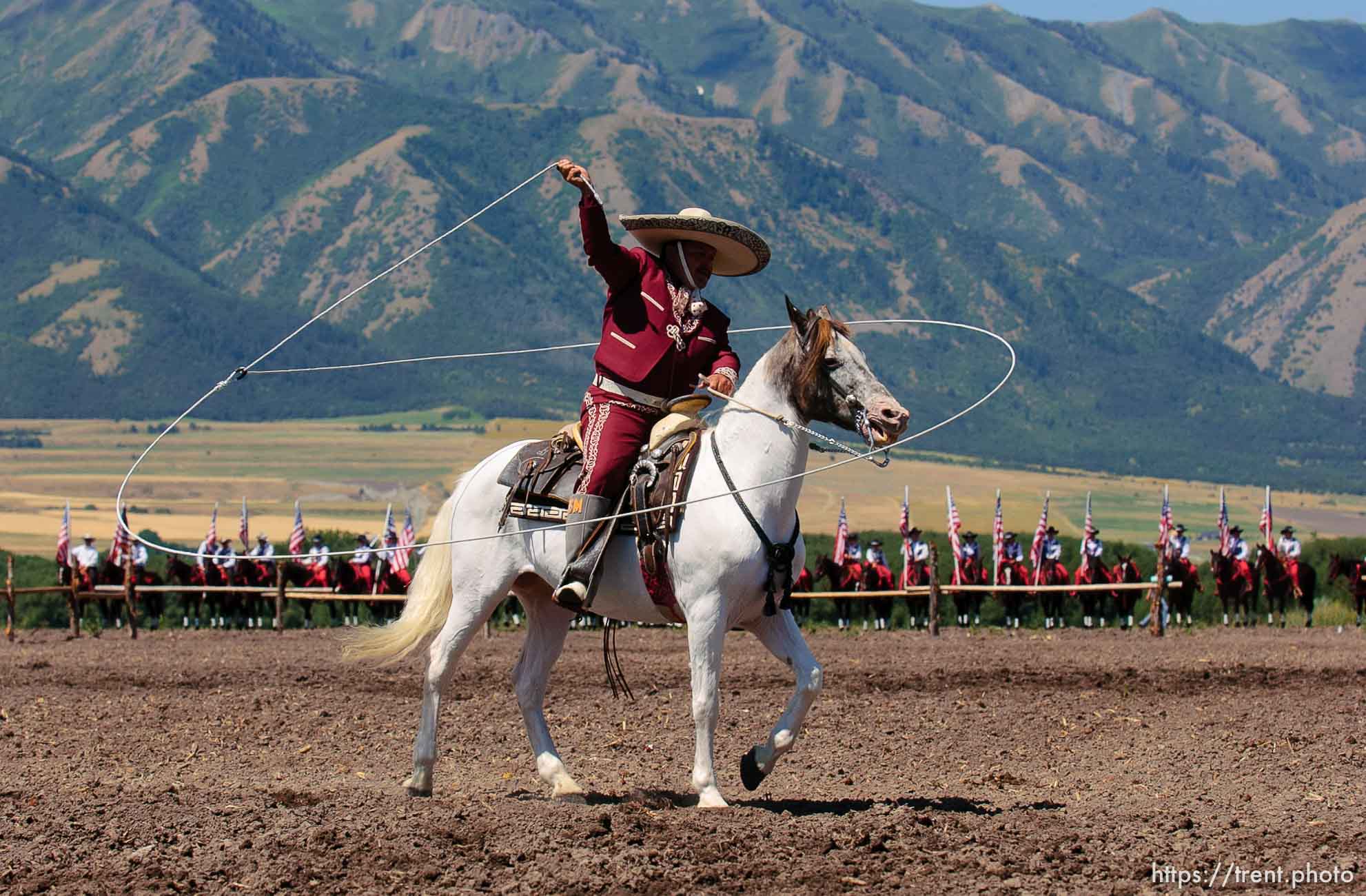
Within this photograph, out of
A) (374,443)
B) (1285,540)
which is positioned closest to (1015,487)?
(374,443)

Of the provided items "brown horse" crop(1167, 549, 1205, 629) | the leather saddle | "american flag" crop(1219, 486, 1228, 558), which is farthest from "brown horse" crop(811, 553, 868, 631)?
the leather saddle

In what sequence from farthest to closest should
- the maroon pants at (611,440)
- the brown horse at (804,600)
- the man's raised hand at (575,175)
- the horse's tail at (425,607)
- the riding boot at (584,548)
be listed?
the brown horse at (804,600), the horse's tail at (425,607), the maroon pants at (611,440), the riding boot at (584,548), the man's raised hand at (575,175)

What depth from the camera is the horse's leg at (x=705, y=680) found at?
10.5 m

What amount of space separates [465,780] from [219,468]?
553ft

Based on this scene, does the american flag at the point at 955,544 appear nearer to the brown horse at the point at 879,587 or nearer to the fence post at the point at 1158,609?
the brown horse at the point at 879,587

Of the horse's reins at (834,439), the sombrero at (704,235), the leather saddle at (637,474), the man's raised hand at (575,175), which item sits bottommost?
the leather saddle at (637,474)

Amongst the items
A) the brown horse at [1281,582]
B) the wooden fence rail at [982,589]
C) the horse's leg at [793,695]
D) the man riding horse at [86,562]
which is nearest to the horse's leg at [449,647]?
the horse's leg at [793,695]

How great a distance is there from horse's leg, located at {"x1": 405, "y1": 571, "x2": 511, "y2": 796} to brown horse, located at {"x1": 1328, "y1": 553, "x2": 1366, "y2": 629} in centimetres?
2178

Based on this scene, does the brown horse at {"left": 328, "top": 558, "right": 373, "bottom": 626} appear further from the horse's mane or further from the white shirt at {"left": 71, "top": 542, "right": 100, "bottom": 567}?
the horse's mane

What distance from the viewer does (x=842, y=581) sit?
3491 cm

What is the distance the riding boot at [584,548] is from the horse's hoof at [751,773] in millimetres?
1326

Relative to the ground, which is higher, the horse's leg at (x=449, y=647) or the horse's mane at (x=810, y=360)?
the horse's mane at (x=810, y=360)

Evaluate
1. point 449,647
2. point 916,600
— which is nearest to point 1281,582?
point 916,600

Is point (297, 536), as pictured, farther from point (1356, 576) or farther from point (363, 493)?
point (363, 493)
